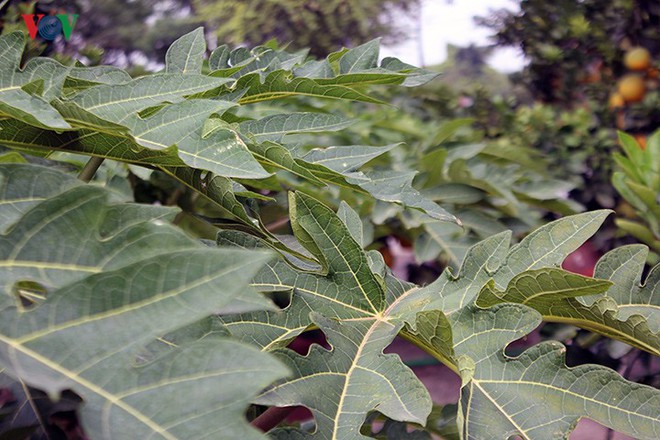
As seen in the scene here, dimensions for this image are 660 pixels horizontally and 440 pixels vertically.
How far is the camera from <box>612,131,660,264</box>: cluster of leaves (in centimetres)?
98

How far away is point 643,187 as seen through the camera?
97 cm

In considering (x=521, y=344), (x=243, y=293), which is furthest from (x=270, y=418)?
(x=521, y=344)

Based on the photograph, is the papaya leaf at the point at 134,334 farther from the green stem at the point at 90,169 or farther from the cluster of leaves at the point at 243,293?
the green stem at the point at 90,169

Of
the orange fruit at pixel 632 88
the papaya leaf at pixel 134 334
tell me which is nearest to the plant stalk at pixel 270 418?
the papaya leaf at pixel 134 334

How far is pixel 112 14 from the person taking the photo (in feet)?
26.8

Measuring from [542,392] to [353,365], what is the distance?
4.6 inches

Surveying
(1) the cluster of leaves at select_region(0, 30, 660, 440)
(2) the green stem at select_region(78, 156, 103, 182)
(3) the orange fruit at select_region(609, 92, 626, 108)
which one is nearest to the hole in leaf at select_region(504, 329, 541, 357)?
(3) the orange fruit at select_region(609, 92, 626, 108)

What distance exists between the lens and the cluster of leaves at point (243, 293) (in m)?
0.26

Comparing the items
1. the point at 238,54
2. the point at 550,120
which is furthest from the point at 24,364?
the point at 550,120

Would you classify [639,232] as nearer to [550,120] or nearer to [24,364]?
[550,120]

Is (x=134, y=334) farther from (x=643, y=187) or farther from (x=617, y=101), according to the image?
(x=617, y=101)

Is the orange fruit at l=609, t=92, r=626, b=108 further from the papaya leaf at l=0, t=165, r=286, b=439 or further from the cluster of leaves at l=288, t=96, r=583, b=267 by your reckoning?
the papaya leaf at l=0, t=165, r=286, b=439

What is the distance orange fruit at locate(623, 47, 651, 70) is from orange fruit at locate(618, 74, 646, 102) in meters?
0.02

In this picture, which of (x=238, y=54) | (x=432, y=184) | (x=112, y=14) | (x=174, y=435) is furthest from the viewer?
(x=112, y=14)
